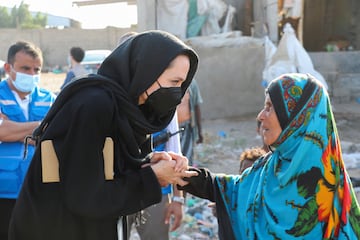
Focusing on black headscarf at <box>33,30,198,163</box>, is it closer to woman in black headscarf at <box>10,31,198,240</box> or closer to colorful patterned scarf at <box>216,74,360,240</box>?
woman in black headscarf at <box>10,31,198,240</box>

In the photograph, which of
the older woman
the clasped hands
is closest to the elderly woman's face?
the older woman

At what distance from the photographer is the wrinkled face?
1807 mm

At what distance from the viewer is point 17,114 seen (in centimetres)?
289

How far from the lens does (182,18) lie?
10188 mm

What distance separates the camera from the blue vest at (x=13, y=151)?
2793 mm

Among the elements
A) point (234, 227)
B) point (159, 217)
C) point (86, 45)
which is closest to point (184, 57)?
point (234, 227)

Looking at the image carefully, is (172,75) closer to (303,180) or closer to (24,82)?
(303,180)

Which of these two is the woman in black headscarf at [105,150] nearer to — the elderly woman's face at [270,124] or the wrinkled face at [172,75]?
the wrinkled face at [172,75]

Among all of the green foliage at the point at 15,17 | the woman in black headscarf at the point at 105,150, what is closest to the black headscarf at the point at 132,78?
the woman in black headscarf at the point at 105,150

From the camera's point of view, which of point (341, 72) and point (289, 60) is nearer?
point (289, 60)

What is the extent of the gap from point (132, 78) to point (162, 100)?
148 mm

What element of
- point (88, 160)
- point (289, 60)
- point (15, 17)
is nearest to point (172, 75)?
point (88, 160)

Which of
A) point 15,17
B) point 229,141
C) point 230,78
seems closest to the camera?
point 229,141

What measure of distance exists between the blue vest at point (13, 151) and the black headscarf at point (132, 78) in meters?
1.18
